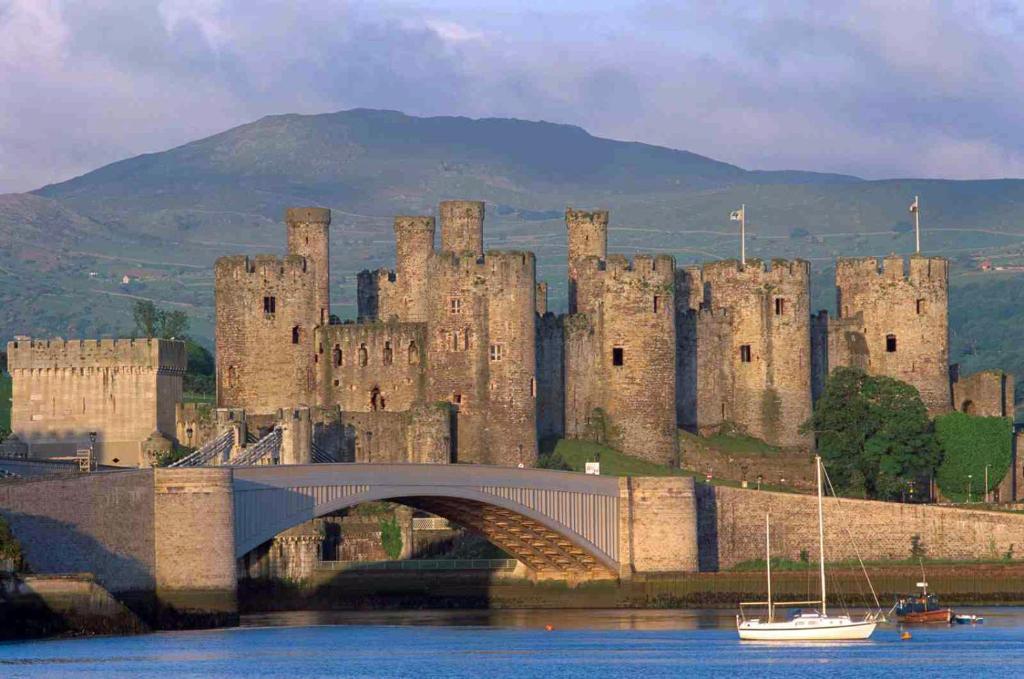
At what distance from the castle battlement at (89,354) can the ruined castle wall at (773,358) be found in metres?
19.3

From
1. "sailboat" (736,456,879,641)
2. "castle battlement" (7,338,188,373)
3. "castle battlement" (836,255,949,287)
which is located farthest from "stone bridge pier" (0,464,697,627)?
"castle battlement" (836,255,949,287)

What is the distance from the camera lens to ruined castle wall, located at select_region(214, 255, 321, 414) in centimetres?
9619

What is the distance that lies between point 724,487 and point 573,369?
1067 cm

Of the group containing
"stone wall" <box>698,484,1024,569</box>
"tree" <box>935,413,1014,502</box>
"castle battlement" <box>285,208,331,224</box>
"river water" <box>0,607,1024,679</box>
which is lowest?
"river water" <box>0,607,1024,679</box>

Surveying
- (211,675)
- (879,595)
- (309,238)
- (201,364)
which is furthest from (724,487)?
(201,364)

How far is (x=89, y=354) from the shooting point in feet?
320

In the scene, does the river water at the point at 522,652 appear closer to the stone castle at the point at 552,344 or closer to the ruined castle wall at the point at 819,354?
the stone castle at the point at 552,344

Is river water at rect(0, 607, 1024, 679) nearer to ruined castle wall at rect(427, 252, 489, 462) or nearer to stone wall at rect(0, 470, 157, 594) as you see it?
stone wall at rect(0, 470, 157, 594)

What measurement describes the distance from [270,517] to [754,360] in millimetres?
30214

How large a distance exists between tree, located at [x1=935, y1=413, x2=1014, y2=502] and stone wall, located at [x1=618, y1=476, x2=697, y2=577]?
1728 cm

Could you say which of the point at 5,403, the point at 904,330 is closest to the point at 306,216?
the point at 5,403

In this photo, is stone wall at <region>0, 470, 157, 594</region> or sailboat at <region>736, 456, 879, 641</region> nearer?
stone wall at <region>0, 470, 157, 594</region>

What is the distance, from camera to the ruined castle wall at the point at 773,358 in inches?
3981

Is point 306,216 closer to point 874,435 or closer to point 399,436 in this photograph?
point 399,436
